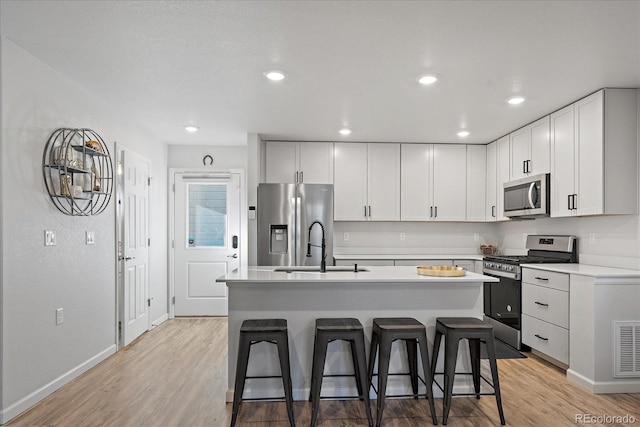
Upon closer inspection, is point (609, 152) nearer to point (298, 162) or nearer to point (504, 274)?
point (504, 274)

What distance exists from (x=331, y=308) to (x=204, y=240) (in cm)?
339

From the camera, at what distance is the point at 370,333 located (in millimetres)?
3039

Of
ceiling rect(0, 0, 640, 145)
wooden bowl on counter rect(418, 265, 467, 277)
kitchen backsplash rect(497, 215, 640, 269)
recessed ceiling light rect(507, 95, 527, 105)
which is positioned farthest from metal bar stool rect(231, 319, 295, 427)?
kitchen backsplash rect(497, 215, 640, 269)

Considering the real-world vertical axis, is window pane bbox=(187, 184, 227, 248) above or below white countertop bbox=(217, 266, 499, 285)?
above

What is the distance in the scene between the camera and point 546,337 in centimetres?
372

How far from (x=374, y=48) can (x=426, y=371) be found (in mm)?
2078

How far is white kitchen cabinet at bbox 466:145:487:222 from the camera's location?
566 cm

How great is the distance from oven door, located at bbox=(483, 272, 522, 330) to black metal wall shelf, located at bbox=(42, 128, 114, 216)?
13.1ft

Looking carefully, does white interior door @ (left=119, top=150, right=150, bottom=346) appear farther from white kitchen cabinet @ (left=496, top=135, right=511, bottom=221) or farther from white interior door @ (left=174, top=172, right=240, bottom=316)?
white kitchen cabinet @ (left=496, top=135, right=511, bottom=221)

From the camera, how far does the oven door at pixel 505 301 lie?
13.6 ft

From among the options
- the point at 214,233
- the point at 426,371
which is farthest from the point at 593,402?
the point at 214,233

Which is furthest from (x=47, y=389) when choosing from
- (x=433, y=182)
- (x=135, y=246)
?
(x=433, y=182)

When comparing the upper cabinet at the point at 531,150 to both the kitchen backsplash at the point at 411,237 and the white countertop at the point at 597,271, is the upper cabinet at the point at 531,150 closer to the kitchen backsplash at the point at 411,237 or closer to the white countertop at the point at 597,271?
the white countertop at the point at 597,271

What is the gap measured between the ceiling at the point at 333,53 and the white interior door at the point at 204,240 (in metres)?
1.77
